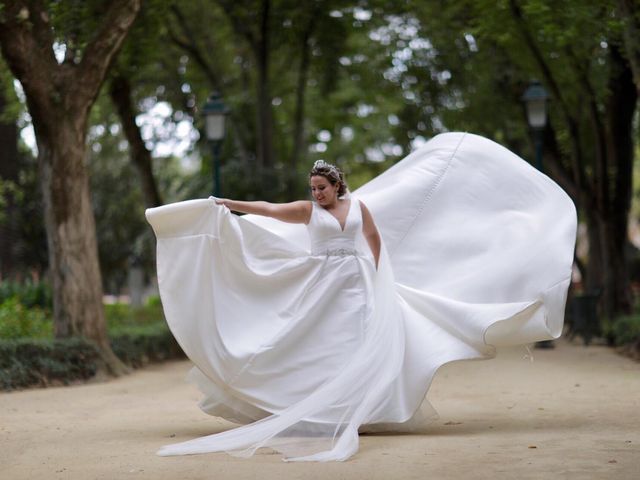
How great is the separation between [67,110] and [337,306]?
7436 millimetres

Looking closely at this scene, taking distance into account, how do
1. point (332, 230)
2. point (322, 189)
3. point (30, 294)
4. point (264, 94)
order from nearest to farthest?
point (322, 189)
point (332, 230)
point (30, 294)
point (264, 94)

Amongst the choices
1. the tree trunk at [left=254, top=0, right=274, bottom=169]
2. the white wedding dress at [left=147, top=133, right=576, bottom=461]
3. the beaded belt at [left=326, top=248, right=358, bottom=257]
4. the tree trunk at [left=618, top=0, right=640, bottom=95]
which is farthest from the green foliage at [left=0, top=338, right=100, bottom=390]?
the tree trunk at [left=254, top=0, right=274, bottom=169]

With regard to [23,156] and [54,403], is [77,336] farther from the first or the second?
[23,156]

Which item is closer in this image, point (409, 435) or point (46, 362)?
point (409, 435)

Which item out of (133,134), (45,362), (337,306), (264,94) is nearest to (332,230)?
(337,306)

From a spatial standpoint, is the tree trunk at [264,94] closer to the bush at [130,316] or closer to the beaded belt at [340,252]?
the bush at [130,316]

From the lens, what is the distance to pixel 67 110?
1540cm

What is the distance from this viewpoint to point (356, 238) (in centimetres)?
951

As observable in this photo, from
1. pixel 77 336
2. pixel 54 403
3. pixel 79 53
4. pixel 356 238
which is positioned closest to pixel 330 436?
pixel 356 238

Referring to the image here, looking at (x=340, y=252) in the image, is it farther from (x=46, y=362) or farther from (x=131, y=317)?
(x=131, y=317)

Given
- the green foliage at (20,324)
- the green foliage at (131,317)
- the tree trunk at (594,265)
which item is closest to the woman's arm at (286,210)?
the green foliage at (20,324)

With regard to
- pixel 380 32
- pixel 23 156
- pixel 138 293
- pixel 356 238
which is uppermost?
pixel 380 32

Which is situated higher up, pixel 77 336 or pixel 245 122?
pixel 245 122

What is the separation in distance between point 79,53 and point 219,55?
1408 cm
